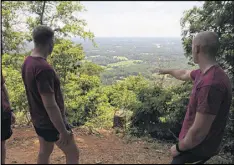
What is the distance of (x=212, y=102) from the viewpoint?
1776 mm

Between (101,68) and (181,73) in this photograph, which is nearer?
(181,73)

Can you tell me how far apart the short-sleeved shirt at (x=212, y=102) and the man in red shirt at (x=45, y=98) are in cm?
94

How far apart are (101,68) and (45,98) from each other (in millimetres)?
11161

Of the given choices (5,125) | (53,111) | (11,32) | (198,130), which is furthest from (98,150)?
(11,32)

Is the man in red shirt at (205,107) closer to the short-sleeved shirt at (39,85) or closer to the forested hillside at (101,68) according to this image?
the short-sleeved shirt at (39,85)

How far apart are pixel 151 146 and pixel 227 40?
2600 millimetres

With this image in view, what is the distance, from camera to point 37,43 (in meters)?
2.16

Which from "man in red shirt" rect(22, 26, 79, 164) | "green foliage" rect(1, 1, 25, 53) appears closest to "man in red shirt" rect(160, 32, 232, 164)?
"man in red shirt" rect(22, 26, 79, 164)

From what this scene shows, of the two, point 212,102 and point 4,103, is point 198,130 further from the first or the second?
point 4,103

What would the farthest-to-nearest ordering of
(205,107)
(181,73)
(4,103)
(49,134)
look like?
1. (181,73)
2. (4,103)
3. (49,134)
4. (205,107)

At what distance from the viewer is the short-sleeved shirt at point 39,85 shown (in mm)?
2033

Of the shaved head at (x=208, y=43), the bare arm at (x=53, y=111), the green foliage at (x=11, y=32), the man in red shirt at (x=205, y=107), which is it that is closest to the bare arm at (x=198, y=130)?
the man in red shirt at (x=205, y=107)

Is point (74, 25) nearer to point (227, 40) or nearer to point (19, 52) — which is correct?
point (19, 52)

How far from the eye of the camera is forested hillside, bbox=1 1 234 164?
5.77m
